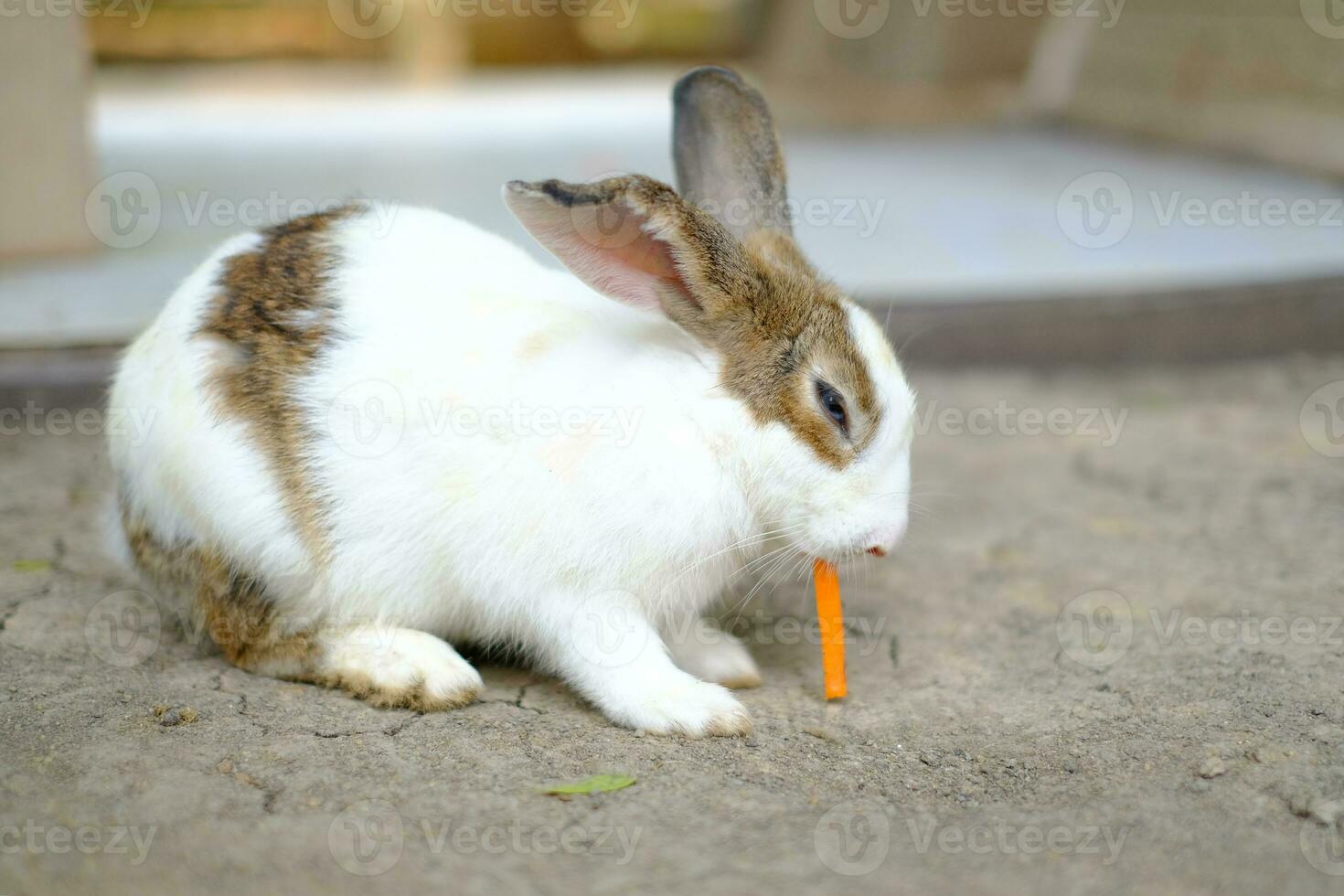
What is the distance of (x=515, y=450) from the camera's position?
111 inches

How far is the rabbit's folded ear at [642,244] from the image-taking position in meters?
2.58

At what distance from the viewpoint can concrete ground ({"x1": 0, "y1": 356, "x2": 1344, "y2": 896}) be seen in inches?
88.3

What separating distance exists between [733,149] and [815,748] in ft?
4.91

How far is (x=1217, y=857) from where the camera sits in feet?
7.51

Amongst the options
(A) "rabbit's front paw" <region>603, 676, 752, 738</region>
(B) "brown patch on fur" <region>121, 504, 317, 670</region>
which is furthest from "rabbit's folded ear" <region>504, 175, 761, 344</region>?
(B) "brown patch on fur" <region>121, 504, 317, 670</region>

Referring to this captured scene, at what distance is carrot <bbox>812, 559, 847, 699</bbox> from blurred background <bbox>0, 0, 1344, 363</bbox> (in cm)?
252

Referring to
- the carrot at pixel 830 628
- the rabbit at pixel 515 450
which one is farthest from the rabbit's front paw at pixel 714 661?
the carrot at pixel 830 628

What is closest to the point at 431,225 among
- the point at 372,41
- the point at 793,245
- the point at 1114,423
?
the point at 793,245

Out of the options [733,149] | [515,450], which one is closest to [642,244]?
[515,450]

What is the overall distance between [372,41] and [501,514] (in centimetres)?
1094

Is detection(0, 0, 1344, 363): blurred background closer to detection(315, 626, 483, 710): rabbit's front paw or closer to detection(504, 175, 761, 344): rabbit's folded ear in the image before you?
detection(315, 626, 483, 710): rabbit's front paw

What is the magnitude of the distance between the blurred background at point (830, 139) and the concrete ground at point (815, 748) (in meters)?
1.60

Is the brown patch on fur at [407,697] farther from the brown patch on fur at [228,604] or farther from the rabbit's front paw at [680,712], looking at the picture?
the rabbit's front paw at [680,712]

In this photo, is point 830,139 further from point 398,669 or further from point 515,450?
point 398,669
